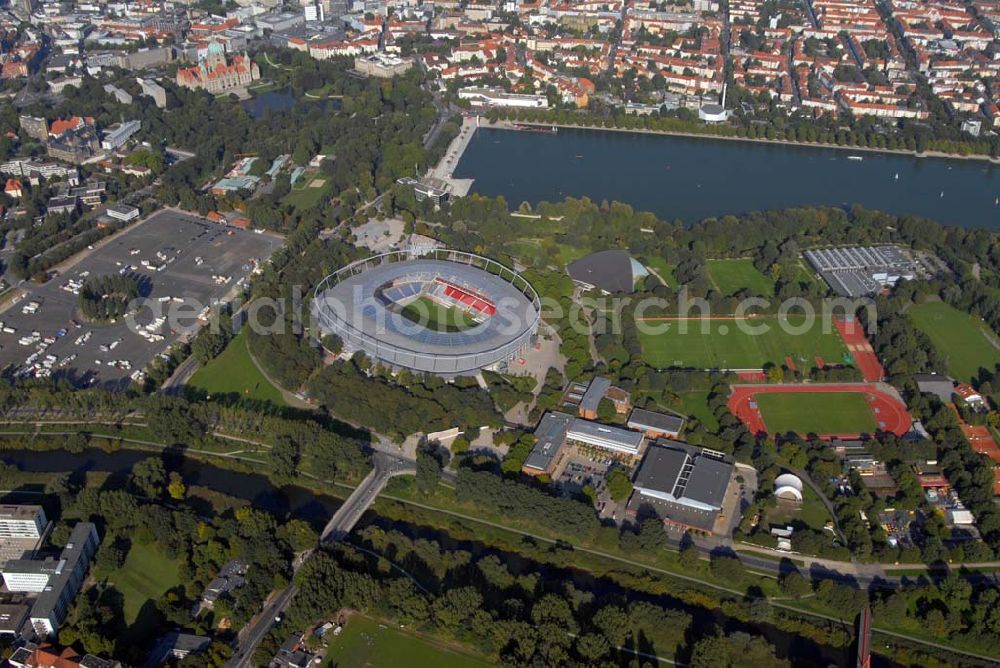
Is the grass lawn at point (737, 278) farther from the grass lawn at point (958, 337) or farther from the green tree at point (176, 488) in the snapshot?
the green tree at point (176, 488)

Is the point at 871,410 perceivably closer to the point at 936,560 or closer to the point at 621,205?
the point at 936,560

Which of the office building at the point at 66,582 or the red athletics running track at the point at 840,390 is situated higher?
the office building at the point at 66,582

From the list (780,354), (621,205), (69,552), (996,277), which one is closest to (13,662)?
(69,552)

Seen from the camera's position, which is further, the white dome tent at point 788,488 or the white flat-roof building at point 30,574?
the white dome tent at point 788,488

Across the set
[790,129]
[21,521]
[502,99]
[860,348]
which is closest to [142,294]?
[21,521]

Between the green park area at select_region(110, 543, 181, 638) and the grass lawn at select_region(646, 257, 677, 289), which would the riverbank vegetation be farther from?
the green park area at select_region(110, 543, 181, 638)

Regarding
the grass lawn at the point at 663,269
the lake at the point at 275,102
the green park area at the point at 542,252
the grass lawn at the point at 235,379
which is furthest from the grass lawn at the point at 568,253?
the lake at the point at 275,102

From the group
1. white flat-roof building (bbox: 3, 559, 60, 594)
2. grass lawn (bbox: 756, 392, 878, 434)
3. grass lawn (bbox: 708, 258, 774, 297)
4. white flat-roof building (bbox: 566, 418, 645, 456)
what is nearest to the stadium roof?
grass lawn (bbox: 708, 258, 774, 297)
